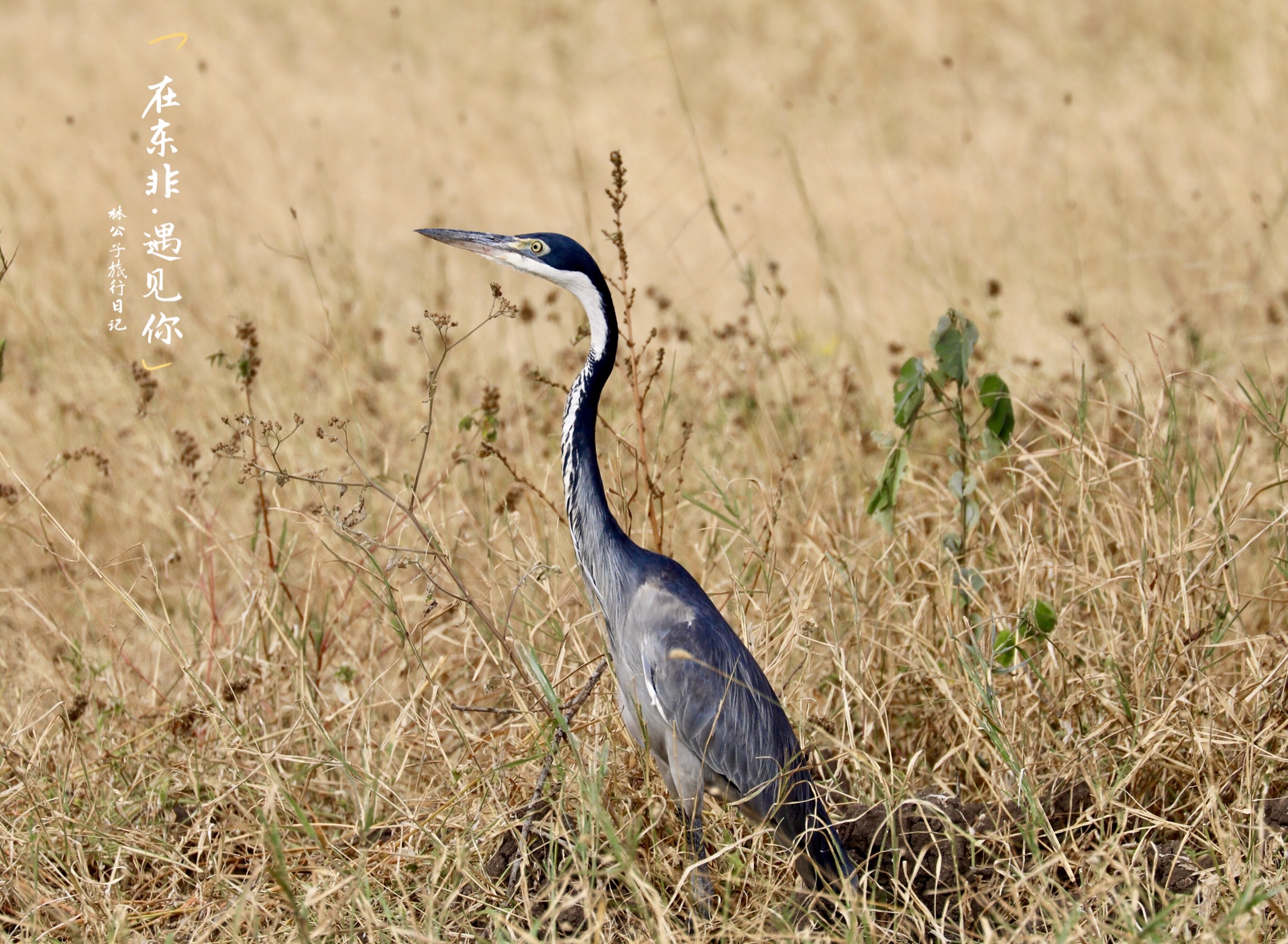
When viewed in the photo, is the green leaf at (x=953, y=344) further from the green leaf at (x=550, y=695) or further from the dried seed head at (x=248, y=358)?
the dried seed head at (x=248, y=358)

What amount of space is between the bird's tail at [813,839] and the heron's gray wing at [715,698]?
0.13 ft

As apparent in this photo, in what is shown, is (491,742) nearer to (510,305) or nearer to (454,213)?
(510,305)

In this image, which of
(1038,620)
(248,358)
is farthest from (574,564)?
(1038,620)

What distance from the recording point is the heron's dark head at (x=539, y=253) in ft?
8.38

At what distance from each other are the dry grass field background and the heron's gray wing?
0.56 feet

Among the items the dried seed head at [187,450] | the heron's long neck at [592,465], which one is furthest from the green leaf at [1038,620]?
the dried seed head at [187,450]

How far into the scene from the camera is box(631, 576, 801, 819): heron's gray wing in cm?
244

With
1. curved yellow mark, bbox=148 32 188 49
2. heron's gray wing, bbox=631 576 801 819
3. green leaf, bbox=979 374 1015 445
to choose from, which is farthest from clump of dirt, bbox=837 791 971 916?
curved yellow mark, bbox=148 32 188 49

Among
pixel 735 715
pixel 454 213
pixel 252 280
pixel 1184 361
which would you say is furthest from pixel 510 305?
pixel 454 213

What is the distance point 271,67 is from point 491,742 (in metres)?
8.25

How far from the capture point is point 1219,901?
90.7 inches

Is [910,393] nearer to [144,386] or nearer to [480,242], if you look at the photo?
[480,242]

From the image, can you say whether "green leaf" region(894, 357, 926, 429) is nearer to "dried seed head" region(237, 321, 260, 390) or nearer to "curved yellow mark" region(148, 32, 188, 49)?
"dried seed head" region(237, 321, 260, 390)

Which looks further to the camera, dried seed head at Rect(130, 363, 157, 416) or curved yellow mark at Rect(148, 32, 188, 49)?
curved yellow mark at Rect(148, 32, 188, 49)
